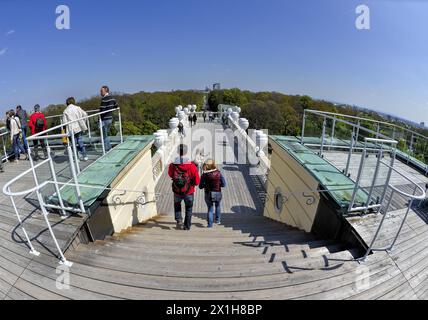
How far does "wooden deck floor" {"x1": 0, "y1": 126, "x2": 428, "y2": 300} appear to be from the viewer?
2.62 metres

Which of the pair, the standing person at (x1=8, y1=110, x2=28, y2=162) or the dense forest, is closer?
the standing person at (x1=8, y1=110, x2=28, y2=162)

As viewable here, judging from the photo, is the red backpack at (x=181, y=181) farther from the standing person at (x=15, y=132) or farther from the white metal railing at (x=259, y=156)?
the standing person at (x=15, y=132)

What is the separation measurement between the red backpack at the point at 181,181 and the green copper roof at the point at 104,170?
1.14m

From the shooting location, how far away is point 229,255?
3344 millimetres

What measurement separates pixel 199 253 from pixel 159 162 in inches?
310

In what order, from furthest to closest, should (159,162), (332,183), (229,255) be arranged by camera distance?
(159,162)
(332,183)
(229,255)

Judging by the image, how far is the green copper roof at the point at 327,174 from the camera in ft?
13.1

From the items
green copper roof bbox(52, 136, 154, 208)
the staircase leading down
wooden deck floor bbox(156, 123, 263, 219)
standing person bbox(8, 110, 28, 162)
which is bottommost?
wooden deck floor bbox(156, 123, 263, 219)

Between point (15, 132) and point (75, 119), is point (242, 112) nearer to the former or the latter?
point (15, 132)

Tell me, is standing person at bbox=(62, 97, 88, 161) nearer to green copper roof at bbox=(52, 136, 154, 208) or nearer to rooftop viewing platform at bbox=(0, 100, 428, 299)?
rooftop viewing platform at bbox=(0, 100, 428, 299)

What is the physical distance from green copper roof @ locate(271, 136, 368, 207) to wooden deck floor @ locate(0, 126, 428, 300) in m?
0.74

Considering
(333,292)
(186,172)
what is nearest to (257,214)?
(186,172)

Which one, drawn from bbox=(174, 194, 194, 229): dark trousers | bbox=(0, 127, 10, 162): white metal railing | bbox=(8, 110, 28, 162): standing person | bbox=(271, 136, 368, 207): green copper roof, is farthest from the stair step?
bbox=(0, 127, 10, 162): white metal railing
